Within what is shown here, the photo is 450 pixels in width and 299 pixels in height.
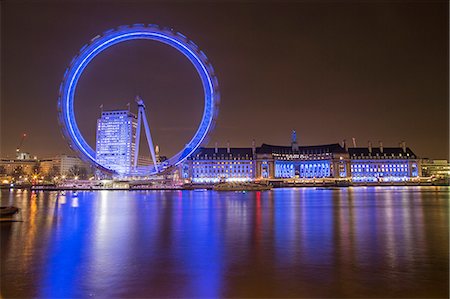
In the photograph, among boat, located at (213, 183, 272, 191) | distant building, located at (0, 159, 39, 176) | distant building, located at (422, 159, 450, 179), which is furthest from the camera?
distant building, located at (422, 159, 450, 179)

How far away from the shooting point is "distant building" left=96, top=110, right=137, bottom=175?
108 m

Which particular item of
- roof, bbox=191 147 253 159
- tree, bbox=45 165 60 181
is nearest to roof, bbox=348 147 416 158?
roof, bbox=191 147 253 159

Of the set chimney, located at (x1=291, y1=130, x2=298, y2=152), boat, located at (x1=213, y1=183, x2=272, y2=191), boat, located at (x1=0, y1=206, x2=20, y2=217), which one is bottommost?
boat, located at (x1=0, y1=206, x2=20, y2=217)

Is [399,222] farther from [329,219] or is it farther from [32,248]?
[32,248]

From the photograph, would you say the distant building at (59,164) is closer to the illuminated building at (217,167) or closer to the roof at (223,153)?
the illuminated building at (217,167)

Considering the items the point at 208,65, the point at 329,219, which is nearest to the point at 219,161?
the point at 208,65

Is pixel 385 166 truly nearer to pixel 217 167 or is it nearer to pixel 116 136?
pixel 217 167

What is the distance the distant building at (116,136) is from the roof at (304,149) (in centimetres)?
4010

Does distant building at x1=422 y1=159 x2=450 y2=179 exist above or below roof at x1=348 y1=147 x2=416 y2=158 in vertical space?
below

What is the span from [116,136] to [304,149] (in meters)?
62.8

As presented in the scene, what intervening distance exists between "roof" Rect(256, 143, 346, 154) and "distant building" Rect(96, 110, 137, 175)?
40096 millimetres

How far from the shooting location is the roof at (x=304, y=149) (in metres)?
118

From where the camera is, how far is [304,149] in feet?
419

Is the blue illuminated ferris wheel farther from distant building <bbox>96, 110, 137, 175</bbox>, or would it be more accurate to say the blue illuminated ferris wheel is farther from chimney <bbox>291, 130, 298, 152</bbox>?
chimney <bbox>291, 130, 298, 152</bbox>
